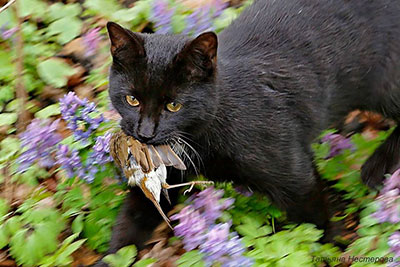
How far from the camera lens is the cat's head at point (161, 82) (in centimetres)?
270

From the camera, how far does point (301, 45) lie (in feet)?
10.4

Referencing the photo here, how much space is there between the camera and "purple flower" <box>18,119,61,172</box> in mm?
3203

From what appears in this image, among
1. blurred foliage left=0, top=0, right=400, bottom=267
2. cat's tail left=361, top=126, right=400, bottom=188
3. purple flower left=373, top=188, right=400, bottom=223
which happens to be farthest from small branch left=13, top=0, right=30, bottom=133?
purple flower left=373, top=188, right=400, bottom=223

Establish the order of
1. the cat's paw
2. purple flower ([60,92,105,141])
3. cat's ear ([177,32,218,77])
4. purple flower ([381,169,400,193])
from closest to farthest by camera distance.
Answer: cat's ear ([177,32,218,77]) → purple flower ([381,169,400,193]) → purple flower ([60,92,105,141]) → the cat's paw

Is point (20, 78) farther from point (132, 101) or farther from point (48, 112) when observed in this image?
point (132, 101)

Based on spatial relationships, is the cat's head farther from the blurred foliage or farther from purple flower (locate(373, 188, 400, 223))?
purple flower (locate(373, 188, 400, 223))

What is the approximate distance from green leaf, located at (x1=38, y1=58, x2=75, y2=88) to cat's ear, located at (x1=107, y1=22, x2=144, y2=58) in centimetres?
126

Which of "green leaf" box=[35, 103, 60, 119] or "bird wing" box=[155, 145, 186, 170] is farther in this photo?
"green leaf" box=[35, 103, 60, 119]

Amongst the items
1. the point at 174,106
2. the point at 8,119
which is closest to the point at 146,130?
the point at 174,106

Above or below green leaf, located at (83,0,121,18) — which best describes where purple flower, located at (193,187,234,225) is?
below

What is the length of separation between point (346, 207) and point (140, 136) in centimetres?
119

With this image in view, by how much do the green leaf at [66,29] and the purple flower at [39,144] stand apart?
0.93 meters

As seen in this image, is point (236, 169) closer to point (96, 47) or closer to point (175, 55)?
point (175, 55)

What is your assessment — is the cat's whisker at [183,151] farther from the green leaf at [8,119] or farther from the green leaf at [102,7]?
the green leaf at [102,7]
